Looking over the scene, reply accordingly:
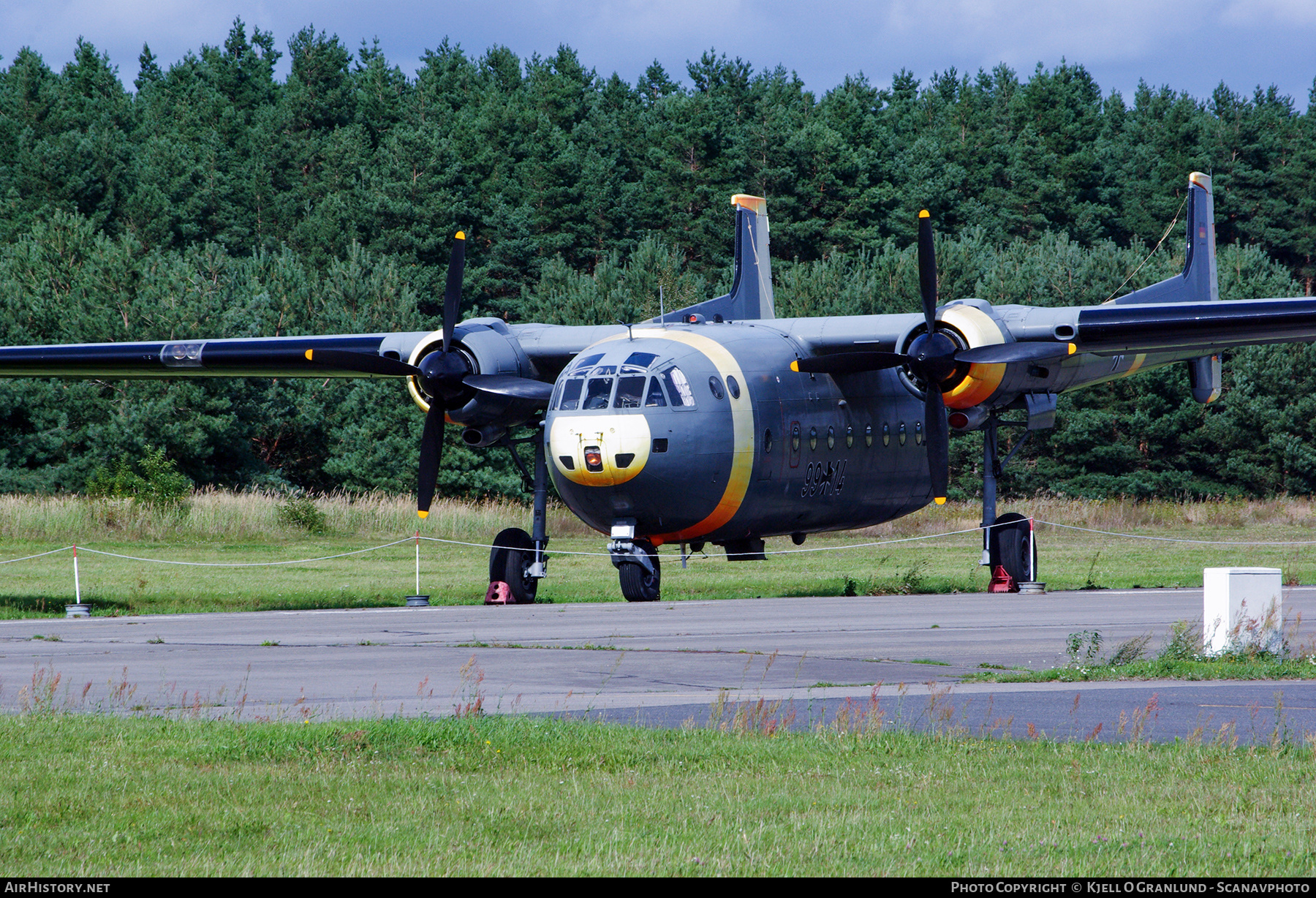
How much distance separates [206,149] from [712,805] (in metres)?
94.9

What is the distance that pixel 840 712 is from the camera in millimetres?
→ 9906

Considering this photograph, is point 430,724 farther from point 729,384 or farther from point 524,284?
point 524,284

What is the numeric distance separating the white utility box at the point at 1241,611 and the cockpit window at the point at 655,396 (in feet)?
29.1

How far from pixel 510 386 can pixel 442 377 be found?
3.91 ft

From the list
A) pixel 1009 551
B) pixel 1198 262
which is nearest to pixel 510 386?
pixel 1009 551

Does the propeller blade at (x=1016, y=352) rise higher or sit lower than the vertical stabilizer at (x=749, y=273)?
lower

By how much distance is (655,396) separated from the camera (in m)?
21.1

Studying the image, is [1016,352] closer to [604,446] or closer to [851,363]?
[851,363]

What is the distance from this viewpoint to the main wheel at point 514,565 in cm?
2422

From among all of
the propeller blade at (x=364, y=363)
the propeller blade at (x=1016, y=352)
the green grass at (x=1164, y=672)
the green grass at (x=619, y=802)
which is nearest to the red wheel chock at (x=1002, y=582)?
the propeller blade at (x=1016, y=352)

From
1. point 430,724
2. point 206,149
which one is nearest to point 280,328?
point 206,149

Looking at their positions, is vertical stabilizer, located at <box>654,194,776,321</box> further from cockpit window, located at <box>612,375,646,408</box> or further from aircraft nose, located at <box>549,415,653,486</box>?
aircraft nose, located at <box>549,415,653,486</box>

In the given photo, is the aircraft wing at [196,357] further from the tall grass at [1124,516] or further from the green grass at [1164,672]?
the tall grass at [1124,516]

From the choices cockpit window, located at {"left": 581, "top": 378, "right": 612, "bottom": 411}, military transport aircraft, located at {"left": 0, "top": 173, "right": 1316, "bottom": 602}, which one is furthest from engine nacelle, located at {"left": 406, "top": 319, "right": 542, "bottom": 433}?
cockpit window, located at {"left": 581, "top": 378, "right": 612, "bottom": 411}
